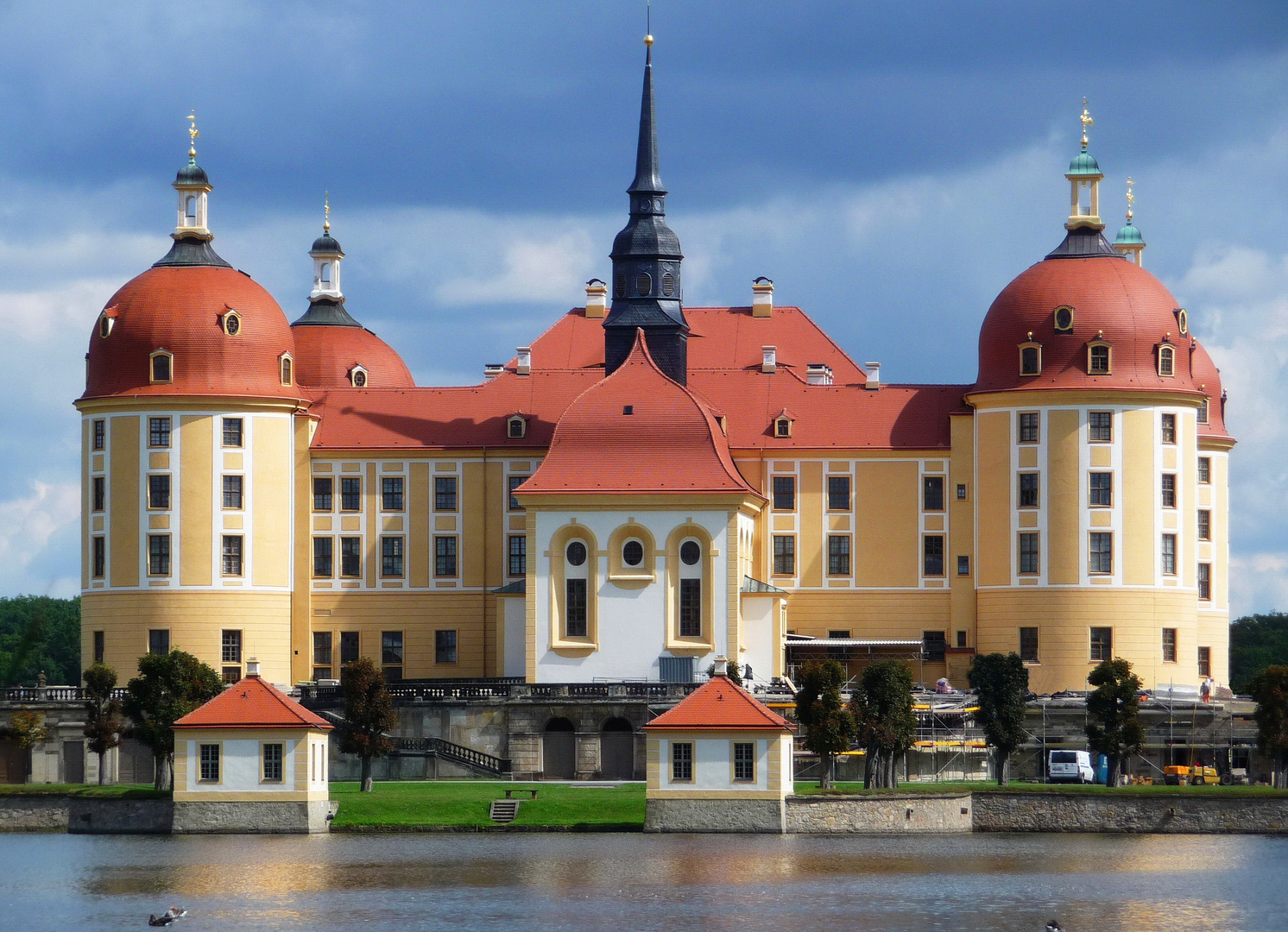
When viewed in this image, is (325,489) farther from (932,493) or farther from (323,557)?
(932,493)

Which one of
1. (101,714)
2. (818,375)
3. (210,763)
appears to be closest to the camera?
(210,763)

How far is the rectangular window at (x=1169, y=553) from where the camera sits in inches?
3617

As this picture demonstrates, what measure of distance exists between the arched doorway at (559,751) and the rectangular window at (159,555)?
53.5 ft

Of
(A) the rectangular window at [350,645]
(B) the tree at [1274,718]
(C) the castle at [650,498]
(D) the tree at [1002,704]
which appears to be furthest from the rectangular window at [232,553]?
(B) the tree at [1274,718]

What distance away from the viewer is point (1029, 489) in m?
92.4

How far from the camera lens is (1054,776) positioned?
8188cm

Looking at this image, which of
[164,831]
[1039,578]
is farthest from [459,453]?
[164,831]

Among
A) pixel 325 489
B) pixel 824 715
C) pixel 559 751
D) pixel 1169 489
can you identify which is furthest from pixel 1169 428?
pixel 325 489

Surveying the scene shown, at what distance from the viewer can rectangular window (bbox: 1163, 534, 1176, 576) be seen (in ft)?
301

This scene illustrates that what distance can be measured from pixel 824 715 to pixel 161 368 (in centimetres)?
3008

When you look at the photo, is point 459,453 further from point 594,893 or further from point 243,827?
point 594,893

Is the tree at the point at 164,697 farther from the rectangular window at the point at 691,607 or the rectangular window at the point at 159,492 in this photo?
the rectangular window at the point at 691,607

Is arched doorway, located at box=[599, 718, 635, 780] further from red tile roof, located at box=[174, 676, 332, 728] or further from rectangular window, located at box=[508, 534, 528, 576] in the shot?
red tile roof, located at box=[174, 676, 332, 728]

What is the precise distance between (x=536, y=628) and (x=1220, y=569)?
27544mm
